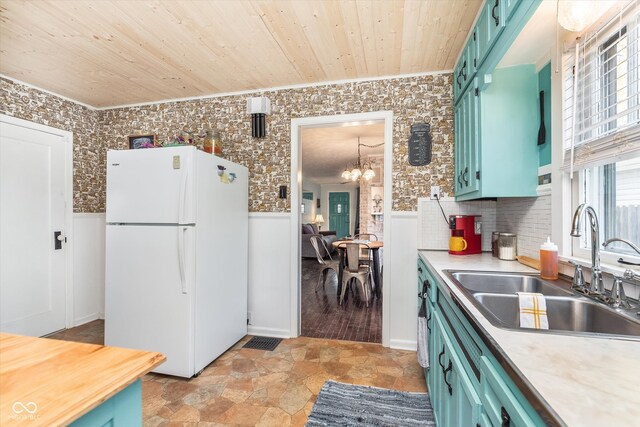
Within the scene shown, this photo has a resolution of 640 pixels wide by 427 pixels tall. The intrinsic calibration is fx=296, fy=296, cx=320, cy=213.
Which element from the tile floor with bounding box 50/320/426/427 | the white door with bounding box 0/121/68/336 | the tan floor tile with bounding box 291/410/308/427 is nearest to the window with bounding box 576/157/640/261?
the tile floor with bounding box 50/320/426/427

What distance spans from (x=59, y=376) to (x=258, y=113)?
260 cm

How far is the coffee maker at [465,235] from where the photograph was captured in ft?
7.54

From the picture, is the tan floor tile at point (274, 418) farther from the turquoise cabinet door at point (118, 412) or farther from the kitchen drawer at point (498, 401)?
the kitchen drawer at point (498, 401)

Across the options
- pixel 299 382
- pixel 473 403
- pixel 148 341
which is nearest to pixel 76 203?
Result: pixel 148 341

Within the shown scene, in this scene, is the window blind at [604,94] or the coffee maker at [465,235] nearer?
the window blind at [604,94]

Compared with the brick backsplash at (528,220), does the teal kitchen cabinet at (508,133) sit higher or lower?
higher

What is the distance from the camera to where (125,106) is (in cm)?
334

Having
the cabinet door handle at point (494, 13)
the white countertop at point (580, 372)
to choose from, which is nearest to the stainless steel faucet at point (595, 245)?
the white countertop at point (580, 372)

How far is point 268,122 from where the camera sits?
2.92m

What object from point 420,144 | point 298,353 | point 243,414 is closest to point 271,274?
point 298,353

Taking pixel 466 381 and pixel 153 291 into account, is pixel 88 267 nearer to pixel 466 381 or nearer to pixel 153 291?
pixel 153 291

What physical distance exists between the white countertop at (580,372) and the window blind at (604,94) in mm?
812

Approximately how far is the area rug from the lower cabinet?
24 cm

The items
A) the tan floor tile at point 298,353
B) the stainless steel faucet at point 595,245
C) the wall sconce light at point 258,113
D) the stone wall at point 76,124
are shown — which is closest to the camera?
the stainless steel faucet at point 595,245
